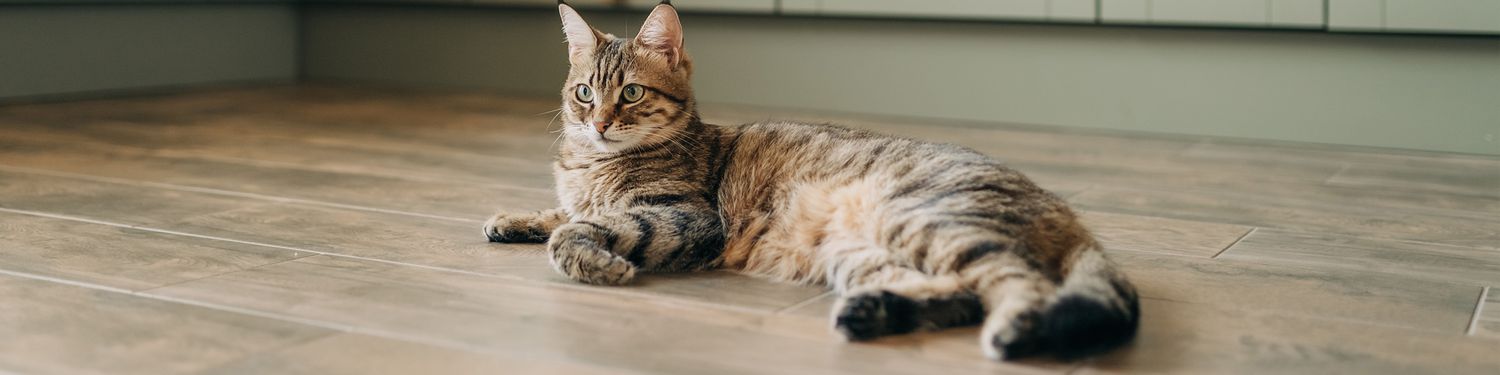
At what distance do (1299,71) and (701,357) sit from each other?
2897 mm

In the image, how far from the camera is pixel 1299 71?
160 inches

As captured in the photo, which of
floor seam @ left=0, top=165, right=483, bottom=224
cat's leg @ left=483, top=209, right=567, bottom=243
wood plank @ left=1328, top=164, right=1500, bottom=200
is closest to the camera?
cat's leg @ left=483, top=209, right=567, bottom=243

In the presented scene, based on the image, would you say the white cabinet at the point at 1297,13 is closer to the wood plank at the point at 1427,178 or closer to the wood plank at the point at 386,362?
the wood plank at the point at 1427,178

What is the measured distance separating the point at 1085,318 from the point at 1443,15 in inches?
Answer: 104

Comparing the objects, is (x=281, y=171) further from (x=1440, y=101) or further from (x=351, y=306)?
(x=1440, y=101)

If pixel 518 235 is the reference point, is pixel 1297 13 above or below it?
above

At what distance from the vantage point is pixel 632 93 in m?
2.27

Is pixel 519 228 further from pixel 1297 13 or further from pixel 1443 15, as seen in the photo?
pixel 1443 15

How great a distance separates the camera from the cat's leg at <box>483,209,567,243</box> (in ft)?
7.89

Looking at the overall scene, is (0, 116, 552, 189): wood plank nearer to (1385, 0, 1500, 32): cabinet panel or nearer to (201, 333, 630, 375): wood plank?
(201, 333, 630, 375): wood plank

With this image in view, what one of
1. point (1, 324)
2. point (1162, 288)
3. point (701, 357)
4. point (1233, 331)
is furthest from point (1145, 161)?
point (1, 324)

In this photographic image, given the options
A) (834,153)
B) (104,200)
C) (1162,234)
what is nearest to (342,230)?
(104,200)

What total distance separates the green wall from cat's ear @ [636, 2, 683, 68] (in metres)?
2.34

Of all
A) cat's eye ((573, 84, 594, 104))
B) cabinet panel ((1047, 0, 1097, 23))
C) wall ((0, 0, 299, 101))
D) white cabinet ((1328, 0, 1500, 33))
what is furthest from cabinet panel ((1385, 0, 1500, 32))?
wall ((0, 0, 299, 101))
